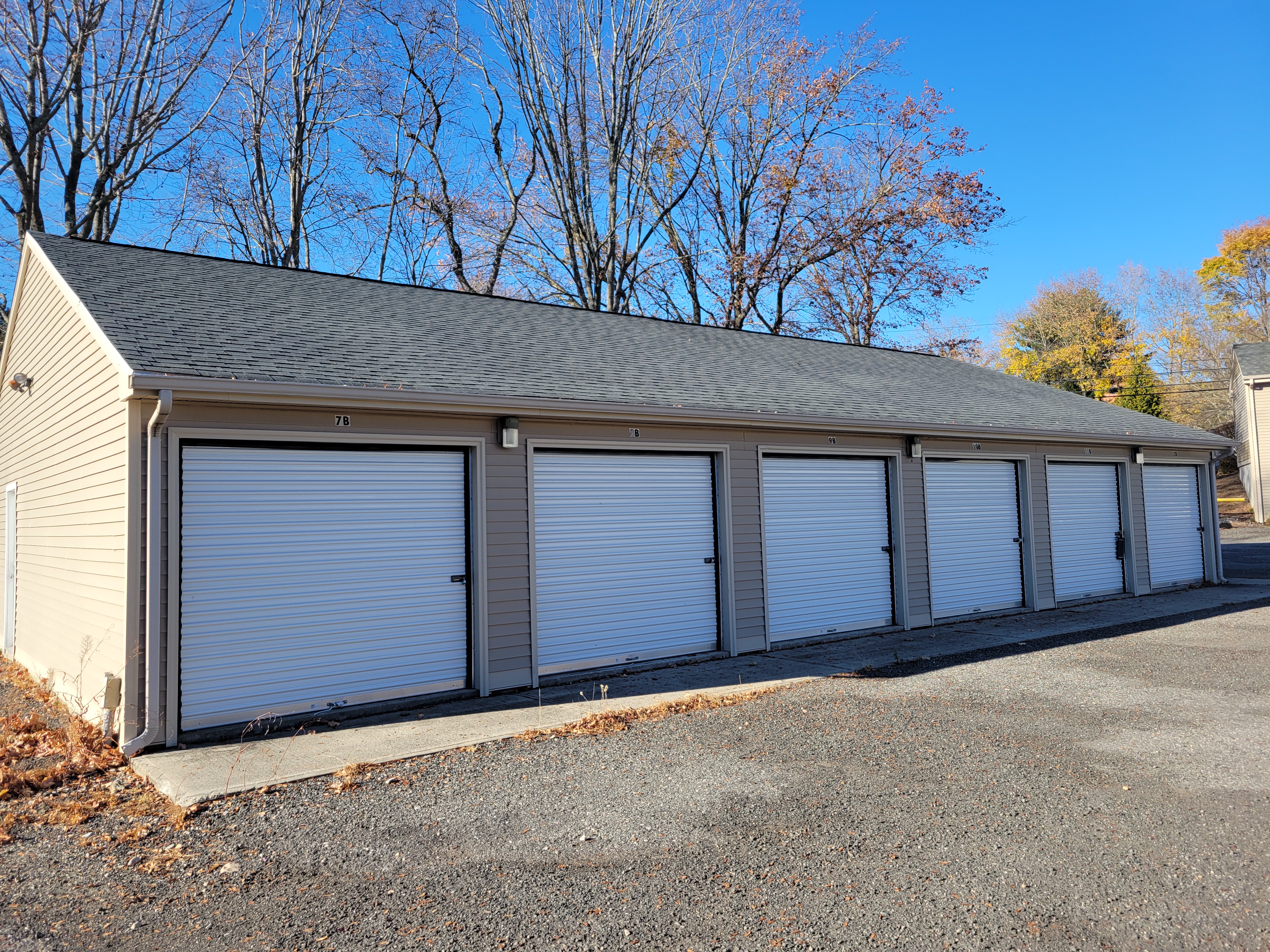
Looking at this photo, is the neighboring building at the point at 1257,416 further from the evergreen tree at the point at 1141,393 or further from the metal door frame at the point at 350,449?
the metal door frame at the point at 350,449

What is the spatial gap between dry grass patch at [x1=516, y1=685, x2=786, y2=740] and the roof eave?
2665 mm

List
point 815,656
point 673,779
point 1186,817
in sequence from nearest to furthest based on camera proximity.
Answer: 1. point 1186,817
2. point 673,779
3. point 815,656

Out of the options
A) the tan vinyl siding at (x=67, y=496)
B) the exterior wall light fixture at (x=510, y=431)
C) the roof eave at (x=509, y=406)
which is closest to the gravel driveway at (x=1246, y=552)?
the roof eave at (x=509, y=406)

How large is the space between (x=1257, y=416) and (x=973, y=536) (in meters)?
22.6

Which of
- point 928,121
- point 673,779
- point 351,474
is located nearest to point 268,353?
point 351,474

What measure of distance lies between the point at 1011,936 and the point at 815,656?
18.4ft

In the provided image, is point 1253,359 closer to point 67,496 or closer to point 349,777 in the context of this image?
point 349,777

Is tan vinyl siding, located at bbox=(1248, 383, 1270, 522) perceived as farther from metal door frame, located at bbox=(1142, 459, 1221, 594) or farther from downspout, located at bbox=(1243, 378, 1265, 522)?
metal door frame, located at bbox=(1142, 459, 1221, 594)

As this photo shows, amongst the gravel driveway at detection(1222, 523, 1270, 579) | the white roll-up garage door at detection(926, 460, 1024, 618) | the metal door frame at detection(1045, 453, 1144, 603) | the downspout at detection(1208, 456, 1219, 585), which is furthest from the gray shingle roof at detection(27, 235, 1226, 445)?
the gravel driveway at detection(1222, 523, 1270, 579)

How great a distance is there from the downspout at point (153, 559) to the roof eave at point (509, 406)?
264 millimetres

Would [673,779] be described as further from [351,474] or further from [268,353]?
[268,353]

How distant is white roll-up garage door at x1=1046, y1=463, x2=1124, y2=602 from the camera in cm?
1202

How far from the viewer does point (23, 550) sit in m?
9.08

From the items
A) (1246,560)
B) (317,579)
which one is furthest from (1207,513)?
(317,579)
